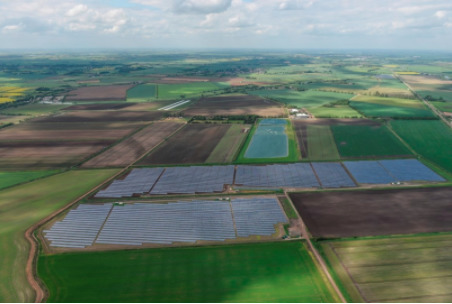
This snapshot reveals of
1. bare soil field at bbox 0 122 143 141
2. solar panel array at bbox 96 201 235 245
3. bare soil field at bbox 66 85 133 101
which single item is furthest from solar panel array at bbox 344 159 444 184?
bare soil field at bbox 66 85 133 101

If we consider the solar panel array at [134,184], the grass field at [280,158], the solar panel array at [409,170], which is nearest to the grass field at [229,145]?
the grass field at [280,158]

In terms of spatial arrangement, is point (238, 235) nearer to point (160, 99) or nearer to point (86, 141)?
point (86, 141)

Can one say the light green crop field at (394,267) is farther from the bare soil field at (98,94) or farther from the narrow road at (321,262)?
the bare soil field at (98,94)

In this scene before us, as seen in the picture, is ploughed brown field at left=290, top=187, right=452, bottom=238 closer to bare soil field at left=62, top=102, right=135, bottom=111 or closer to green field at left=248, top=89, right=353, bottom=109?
green field at left=248, top=89, right=353, bottom=109

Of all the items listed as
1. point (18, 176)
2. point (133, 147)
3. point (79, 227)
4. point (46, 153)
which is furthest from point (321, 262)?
point (46, 153)

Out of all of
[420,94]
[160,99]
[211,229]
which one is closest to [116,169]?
[211,229]

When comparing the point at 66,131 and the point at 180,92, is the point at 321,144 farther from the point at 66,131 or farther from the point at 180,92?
the point at 180,92
